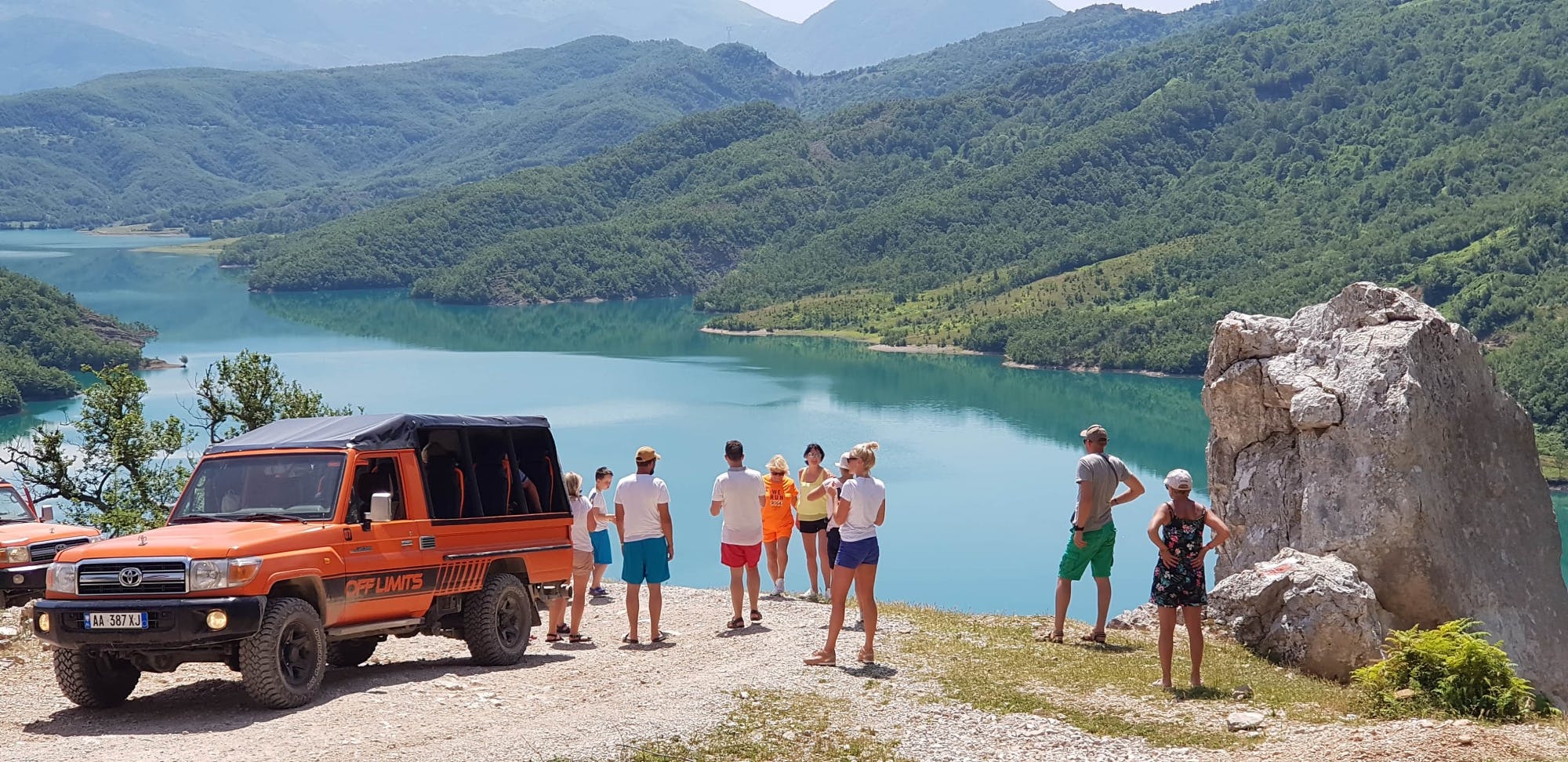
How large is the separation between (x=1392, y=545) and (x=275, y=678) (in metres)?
9.77

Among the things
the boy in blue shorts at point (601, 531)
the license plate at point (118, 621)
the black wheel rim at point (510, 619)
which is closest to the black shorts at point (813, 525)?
the boy in blue shorts at point (601, 531)

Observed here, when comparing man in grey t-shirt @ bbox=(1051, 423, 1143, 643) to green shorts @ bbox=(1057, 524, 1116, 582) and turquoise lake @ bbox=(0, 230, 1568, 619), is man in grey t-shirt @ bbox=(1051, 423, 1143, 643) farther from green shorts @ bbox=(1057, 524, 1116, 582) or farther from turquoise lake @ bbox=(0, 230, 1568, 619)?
turquoise lake @ bbox=(0, 230, 1568, 619)

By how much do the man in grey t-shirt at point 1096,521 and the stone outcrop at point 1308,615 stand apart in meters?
1.24

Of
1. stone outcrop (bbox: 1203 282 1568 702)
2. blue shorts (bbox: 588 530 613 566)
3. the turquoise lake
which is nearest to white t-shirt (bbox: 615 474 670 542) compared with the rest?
blue shorts (bbox: 588 530 613 566)

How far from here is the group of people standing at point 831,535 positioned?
11977 millimetres

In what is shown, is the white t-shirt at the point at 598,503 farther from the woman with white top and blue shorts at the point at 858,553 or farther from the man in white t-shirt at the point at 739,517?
the woman with white top and blue shorts at the point at 858,553

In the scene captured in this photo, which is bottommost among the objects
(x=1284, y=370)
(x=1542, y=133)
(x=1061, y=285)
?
(x=1284, y=370)

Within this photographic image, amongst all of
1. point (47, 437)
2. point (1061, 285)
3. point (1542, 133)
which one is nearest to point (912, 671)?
point (47, 437)

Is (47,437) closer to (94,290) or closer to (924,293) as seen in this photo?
(924,293)

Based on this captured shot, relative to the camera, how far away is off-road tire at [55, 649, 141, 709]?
1084 centimetres

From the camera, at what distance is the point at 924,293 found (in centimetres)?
16100

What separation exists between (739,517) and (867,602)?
2482mm

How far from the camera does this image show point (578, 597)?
14883 mm

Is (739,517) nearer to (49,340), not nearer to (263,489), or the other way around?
(263,489)
